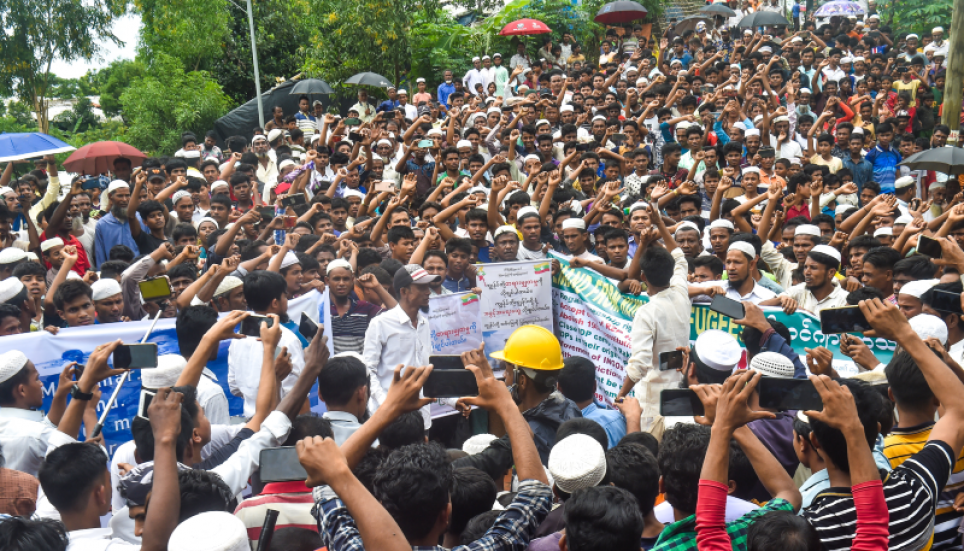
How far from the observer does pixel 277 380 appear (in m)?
4.15

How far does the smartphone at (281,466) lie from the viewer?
2.72m

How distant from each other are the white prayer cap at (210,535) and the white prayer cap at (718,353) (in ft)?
8.38

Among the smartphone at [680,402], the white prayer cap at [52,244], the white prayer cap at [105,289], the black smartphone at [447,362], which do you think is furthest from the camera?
the white prayer cap at [52,244]

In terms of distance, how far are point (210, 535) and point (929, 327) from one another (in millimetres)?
3926

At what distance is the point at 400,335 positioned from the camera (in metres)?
5.75

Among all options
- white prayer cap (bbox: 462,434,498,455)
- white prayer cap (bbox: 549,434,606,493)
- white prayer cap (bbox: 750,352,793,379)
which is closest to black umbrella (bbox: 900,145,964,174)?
white prayer cap (bbox: 750,352,793,379)

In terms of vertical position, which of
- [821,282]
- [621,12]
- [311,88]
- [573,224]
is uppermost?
[621,12]

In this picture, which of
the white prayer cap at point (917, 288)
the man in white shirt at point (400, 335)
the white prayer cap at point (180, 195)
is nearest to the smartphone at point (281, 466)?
the man in white shirt at point (400, 335)

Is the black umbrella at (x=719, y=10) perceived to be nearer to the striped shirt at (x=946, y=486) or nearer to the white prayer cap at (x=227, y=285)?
the white prayer cap at (x=227, y=285)

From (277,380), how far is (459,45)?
18331mm

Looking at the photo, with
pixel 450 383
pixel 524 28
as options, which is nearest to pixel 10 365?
pixel 450 383

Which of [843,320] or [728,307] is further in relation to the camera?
[728,307]

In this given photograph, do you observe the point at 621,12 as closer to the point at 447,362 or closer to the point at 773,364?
the point at 773,364

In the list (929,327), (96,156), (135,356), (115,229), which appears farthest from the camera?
(96,156)
